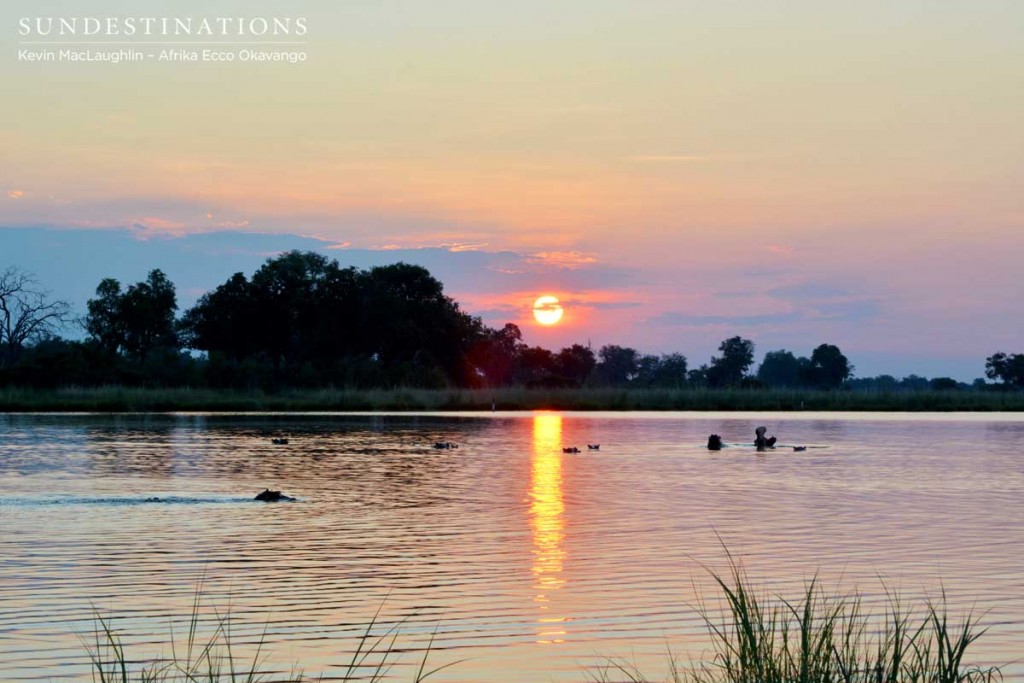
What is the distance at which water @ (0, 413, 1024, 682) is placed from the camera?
9.93 metres

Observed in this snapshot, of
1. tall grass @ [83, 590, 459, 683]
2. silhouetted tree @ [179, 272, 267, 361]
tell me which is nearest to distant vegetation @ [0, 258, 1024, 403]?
silhouetted tree @ [179, 272, 267, 361]

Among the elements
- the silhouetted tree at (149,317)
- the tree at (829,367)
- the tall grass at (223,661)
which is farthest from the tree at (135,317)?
the tall grass at (223,661)

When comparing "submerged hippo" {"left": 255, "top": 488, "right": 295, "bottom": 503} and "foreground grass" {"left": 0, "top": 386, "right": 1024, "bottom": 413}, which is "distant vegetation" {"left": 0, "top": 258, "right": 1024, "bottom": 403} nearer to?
"foreground grass" {"left": 0, "top": 386, "right": 1024, "bottom": 413}

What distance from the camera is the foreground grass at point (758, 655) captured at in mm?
6746

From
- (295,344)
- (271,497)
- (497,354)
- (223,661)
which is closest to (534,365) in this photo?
(497,354)

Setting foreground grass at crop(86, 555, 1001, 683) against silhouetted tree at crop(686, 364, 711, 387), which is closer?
foreground grass at crop(86, 555, 1001, 683)

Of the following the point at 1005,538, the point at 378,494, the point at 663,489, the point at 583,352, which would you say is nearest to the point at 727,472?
the point at 663,489

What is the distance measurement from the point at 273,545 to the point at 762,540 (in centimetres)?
560

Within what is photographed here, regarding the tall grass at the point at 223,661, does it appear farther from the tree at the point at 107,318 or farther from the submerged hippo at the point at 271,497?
the tree at the point at 107,318

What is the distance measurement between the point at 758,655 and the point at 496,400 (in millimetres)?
63054

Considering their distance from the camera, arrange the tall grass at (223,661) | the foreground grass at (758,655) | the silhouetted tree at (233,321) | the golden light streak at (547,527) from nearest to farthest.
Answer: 1. the foreground grass at (758,655)
2. the tall grass at (223,661)
3. the golden light streak at (547,527)
4. the silhouetted tree at (233,321)

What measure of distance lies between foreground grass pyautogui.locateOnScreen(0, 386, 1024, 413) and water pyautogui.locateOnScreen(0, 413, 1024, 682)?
3211 cm

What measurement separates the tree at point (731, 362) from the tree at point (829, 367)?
21.3ft

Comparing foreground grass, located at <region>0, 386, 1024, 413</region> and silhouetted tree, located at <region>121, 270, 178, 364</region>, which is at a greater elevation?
silhouetted tree, located at <region>121, 270, 178, 364</region>
